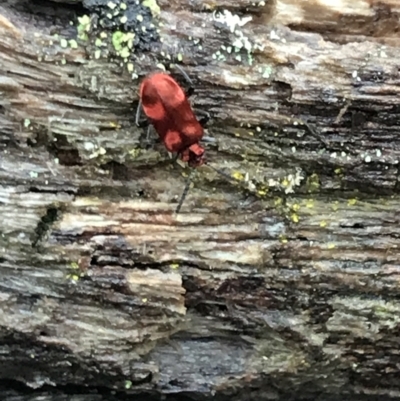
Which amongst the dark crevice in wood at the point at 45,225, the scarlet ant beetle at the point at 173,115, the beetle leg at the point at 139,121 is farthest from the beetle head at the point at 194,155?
the dark crevice in wood at the point at 45,225

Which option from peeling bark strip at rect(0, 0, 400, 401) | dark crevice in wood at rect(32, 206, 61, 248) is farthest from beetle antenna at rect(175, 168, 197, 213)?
dark crevice in wood at rect(32, 206, 61, 248)

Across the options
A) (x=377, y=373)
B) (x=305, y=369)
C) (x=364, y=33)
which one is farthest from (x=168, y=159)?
(x=377, y=373)

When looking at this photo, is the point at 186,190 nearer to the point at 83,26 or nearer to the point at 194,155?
the point at 194,155

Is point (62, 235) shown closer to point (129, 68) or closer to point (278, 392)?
point (129, 68)

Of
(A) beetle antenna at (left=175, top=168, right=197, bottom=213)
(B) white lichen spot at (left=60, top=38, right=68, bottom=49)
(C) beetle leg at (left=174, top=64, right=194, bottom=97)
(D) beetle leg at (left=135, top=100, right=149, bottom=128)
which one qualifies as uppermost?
(B) white lichen spot at (left=60, top=38, right=68, bottom=49)

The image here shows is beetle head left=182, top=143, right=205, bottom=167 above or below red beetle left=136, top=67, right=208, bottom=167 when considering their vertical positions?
below

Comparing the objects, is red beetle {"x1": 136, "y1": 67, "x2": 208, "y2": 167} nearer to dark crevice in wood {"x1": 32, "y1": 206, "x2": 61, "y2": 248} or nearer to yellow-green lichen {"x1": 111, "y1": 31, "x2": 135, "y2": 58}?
yellow-green lichen {"x1": 111, "y1": 31, "x2": 135, "y2": 58}
